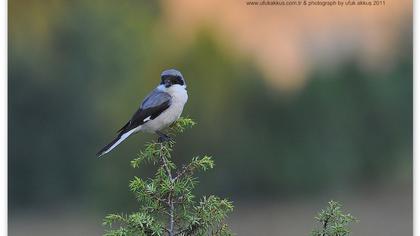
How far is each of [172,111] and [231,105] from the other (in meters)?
0.53

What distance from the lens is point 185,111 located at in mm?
2928

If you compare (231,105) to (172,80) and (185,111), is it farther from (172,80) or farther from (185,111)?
(172,80)

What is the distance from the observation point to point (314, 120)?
304 centimetres

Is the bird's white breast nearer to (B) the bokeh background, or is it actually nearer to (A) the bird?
(A) the bird

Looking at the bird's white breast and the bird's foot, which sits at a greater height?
the bird's white breast

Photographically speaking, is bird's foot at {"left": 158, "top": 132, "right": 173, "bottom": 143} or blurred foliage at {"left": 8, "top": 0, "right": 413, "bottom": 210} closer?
bird's foot at {"left": 158, "top": 132, "right": 173, "bottom": 143}

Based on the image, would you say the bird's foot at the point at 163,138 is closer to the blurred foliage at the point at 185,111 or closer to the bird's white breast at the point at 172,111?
the bird's white breast at the point at 172,111

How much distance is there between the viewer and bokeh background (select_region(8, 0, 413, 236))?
2953 mm

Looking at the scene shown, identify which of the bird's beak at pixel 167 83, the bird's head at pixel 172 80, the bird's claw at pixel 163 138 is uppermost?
the bird's head at pixel 172 80

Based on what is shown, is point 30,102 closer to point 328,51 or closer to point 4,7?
point 4,7

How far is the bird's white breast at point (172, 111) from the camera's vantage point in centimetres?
253

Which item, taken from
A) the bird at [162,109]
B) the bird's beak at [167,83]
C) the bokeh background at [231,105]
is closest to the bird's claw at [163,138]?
the bird at [162,109]

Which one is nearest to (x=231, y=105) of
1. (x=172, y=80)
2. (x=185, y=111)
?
(x=185, y=111)

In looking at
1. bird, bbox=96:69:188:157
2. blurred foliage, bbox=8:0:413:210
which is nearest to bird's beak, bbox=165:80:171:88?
bird, bbox=96:69:188:157
